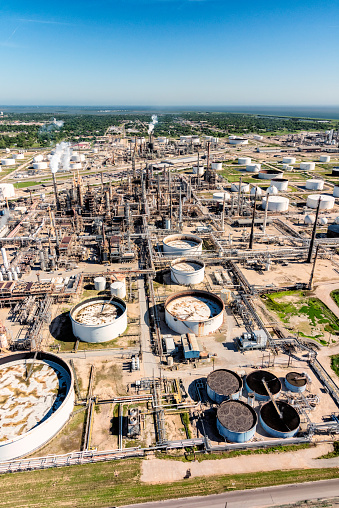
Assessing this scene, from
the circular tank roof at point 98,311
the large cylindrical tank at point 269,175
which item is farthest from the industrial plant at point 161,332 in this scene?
the large cylindrical tank at point 269,175

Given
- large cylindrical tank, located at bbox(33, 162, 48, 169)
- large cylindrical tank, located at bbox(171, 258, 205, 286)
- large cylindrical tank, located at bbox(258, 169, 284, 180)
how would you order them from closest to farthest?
1. large cylindrical tank, located at bbox(171, 258, 205, 286)
2. large cylindrical tank, located at bbox(258, 169, 284, 180)
3. large cylindrical tank, located at bbox(33, 162, 48, 169)

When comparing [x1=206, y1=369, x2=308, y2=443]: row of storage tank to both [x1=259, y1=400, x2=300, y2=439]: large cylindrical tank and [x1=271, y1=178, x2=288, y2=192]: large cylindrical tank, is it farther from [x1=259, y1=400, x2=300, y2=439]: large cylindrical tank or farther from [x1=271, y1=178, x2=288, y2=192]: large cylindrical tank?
[x1=271, y1=178, x2=288, y2=192]: large cylindrical tank

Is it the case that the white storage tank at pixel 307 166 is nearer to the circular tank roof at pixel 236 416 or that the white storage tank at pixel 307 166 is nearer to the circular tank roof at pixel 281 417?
the circular tank roof at pixel 281 417

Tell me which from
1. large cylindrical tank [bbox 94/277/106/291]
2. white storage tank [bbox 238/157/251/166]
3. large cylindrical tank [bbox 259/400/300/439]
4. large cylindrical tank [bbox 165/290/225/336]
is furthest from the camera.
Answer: white storage tank [bbox 238/157/251/166]

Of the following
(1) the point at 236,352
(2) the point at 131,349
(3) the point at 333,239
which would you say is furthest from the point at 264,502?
(3) the point at 333,239

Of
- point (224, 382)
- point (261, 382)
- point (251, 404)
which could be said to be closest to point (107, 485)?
point (224, 382)

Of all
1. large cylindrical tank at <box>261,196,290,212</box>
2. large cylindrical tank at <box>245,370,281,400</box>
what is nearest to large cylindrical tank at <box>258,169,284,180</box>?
large cylindrical tank at <box>261,196,290,212</box>

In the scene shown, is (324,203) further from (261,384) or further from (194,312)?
(261,384)
